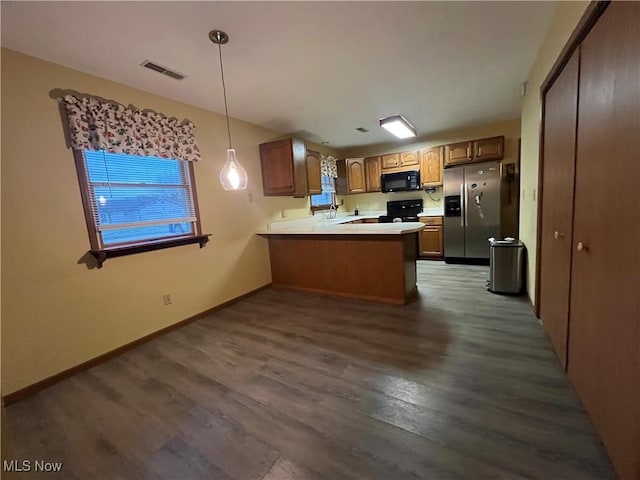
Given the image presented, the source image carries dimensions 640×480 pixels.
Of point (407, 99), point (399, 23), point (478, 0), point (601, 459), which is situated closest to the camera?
point (601, 459)

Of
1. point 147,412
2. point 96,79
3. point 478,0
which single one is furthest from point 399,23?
point 147,412

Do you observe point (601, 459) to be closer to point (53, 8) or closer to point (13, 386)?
point (13, 386)

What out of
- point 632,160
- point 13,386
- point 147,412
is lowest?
point 147,412

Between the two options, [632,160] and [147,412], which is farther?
[147,412]

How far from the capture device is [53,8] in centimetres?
155

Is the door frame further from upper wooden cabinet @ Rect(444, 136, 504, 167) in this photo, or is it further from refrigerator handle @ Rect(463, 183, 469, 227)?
upper wooden cabinet @ Rect(444, 136, 504, 167)

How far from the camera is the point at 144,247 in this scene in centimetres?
260

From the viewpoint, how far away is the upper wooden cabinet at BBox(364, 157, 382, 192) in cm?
559

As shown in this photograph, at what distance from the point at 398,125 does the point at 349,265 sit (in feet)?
7.38

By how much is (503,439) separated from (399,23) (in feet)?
8.30

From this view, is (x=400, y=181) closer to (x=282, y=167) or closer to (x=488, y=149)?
(x=488, y=149)

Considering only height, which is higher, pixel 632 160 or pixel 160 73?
pixel 160 73

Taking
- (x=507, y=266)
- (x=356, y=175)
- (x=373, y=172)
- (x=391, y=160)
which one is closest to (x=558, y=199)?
(x=507, y=266)

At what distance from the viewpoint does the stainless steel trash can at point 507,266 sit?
3086 mm
